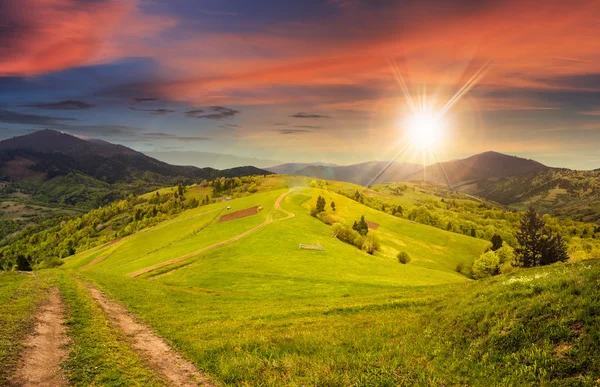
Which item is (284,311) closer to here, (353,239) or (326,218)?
(353,239)

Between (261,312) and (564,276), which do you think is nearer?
(564,276)

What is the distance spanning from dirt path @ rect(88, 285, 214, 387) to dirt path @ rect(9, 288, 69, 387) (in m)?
3.79

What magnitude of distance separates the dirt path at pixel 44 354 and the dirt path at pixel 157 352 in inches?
149

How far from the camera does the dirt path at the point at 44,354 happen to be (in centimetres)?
1488

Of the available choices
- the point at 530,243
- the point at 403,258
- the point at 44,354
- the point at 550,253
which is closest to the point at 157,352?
the point at 44,354

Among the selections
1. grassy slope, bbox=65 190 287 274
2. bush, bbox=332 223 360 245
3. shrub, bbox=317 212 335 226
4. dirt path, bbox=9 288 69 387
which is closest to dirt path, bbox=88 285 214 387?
dirt path, bbox=9 288 69 387

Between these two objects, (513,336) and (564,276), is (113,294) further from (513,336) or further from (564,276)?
(564,276)

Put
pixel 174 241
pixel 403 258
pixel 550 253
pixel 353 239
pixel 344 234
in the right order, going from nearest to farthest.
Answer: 1. pixel 550 253
2. pixel 344 234
3. pixel 353 239
4. pixel 403 258
5. pixel 174 241

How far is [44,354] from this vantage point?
1759 cm

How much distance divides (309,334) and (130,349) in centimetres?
1173

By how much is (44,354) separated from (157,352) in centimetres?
607

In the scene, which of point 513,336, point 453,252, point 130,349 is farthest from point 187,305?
point 453,252

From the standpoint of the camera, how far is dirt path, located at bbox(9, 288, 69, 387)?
1488cm

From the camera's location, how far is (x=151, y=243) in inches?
4557
